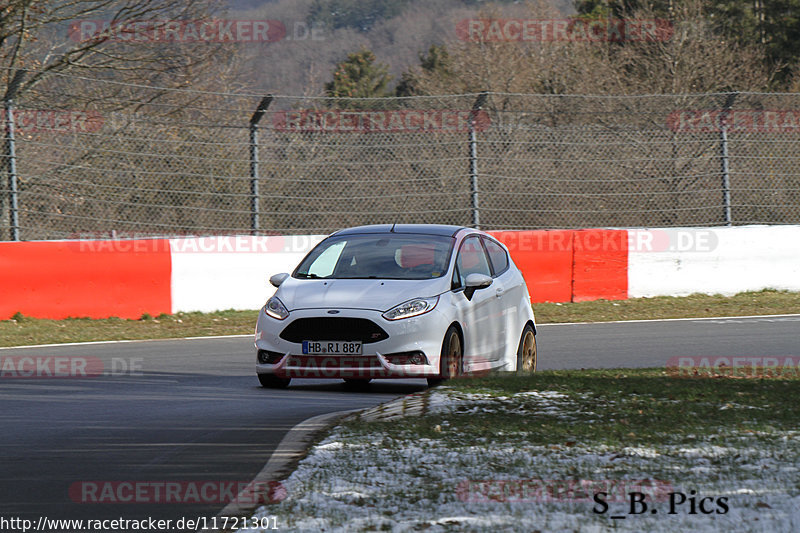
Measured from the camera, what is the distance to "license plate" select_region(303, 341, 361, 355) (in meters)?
10.2

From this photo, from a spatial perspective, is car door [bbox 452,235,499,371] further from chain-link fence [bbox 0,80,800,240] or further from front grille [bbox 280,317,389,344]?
chain-link fence [bbox 0,80,800,240]

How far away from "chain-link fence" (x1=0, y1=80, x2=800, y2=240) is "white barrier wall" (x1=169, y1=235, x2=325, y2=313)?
125 centimetres

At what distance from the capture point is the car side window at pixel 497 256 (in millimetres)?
11742

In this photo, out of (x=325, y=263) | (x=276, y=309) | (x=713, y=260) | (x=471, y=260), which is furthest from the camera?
(x=713, y=260)

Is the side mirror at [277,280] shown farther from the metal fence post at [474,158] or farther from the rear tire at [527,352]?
the metal fence post at [474,158]

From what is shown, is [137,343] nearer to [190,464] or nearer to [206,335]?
[206,335]

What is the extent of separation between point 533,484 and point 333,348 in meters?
4.66

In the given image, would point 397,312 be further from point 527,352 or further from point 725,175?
point 725,175

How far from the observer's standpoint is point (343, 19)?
5812 inches

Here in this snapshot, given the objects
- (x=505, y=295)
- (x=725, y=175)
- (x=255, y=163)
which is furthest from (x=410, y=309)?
(x=725, y=175)

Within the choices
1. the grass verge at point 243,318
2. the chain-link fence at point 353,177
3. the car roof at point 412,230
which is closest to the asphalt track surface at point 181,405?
the grass verge at point 243,318

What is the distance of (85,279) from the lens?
16734 mm

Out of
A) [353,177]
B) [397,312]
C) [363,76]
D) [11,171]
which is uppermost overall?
[363,76]

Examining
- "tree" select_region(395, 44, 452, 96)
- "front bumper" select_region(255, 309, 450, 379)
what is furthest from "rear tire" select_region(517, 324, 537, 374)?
"tree" select_region(395, 44, 452, 96)
